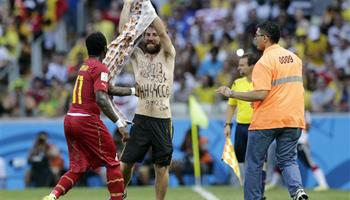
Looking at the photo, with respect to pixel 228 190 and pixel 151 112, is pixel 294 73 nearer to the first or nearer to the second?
pixel 151 112

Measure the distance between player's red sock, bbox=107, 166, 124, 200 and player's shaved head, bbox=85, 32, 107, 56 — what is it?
1.43 meters

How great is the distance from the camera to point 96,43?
12617 millimetres

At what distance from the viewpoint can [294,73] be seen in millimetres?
12703

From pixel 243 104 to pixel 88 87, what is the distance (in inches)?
141

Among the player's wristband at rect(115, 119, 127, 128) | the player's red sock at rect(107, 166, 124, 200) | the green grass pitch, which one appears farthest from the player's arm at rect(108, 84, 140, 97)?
the green grass pitch

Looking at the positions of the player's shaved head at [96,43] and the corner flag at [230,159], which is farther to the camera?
the corner flag at [230,159]

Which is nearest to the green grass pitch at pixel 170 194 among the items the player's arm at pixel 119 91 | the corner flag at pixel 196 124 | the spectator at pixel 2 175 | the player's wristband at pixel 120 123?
the corner flag at pixel 196 124

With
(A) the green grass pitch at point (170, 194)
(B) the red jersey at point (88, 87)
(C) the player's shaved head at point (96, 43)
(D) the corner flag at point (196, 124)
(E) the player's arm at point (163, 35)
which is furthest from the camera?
(D) the corner flag at point (196, 124)

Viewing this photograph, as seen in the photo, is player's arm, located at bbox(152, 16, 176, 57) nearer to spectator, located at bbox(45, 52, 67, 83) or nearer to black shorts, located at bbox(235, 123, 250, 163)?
black shorts, located at bbox(235, 123, 250, 163)

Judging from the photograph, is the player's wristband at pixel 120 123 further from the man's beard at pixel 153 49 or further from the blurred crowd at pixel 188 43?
the blurred crowd at pixel 188 43

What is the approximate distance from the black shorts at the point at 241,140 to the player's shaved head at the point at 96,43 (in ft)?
11.6

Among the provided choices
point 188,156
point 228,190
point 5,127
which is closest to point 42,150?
point 5,127

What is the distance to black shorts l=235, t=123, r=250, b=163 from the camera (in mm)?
15508

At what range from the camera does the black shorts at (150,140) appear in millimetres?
13711
